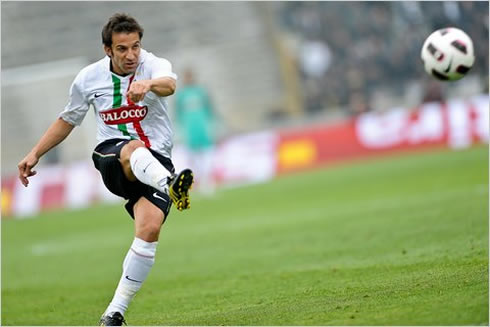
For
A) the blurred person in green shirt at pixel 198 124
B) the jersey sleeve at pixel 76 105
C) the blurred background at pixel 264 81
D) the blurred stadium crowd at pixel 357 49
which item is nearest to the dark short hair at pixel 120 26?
the jersey sleeve at pixel 76 105

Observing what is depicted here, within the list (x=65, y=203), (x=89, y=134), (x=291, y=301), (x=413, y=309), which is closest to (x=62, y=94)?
(x=89, y=134)

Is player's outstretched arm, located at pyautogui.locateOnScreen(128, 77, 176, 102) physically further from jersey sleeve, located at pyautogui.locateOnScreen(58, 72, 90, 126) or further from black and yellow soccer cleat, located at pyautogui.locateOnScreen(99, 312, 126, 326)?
black and yellow soccer cleat, located at pyautogui.locateOnScreen(99, 312, 126, 326)

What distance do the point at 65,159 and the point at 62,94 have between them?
1.74 m

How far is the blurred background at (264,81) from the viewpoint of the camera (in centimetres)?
2272

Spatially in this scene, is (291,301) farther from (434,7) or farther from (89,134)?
(89,134)

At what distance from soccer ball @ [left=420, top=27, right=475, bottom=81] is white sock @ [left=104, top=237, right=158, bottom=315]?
3106mm

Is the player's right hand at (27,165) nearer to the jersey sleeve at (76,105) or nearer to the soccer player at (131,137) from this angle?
the soccer player at (131,137)

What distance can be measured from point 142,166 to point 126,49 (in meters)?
0.94

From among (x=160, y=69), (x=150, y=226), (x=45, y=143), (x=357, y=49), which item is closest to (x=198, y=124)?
(x=357, y=49)

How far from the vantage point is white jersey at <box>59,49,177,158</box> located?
7.75m

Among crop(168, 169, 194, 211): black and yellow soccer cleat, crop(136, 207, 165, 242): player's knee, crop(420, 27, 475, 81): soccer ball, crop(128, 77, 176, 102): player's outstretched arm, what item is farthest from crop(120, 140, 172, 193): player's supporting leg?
crop(420, 27, 475, 81): soccer ball

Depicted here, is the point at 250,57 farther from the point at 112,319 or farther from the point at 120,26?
the point at 112,319

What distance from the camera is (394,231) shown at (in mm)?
11969

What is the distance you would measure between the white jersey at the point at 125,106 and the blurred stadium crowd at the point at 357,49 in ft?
51.7
